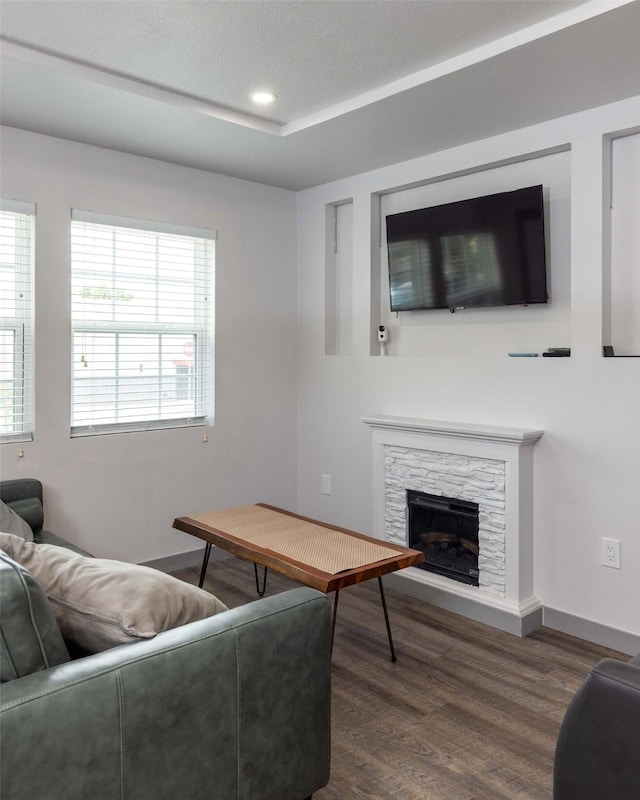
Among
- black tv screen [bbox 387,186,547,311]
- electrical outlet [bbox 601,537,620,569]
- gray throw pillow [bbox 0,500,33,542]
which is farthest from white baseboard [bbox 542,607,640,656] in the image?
gray throw pillow [bbox 0,500,33,542]

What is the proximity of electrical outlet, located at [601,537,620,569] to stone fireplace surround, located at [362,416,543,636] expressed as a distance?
370 millimetres

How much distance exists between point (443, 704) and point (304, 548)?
0.82 metres

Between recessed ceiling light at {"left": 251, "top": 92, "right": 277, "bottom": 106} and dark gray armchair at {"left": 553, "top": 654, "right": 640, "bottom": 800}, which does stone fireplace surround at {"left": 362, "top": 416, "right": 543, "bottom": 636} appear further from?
recessed ceiling light at {"left": 251, "top": 92, "right": 277, "bottom": 106}

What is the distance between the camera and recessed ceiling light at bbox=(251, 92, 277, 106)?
3.08 metres

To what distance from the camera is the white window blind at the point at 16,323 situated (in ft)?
11.4

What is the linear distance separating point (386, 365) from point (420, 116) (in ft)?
4.88

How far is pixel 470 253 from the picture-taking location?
364 cm

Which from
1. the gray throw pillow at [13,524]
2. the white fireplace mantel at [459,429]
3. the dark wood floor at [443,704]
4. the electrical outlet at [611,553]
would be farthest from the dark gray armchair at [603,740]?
the gray throw pillow at [13,524]

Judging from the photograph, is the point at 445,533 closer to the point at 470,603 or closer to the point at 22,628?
the point at 470,603

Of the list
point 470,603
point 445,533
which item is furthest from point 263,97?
point 470,603

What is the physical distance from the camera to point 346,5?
2332 millimetres

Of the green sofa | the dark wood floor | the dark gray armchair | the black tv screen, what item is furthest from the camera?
the black tv screen

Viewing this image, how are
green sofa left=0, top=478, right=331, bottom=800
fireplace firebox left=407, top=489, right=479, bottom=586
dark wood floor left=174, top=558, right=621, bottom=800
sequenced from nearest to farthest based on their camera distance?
green sofa left=0, top=478, right=331, bottom=800 < dark wood floor left=174, top=558, right=621, bottom=800 < fireplace firebox left=407, top=489, right=479, bottom=586

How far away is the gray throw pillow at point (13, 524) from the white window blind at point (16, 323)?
0.53 meters
